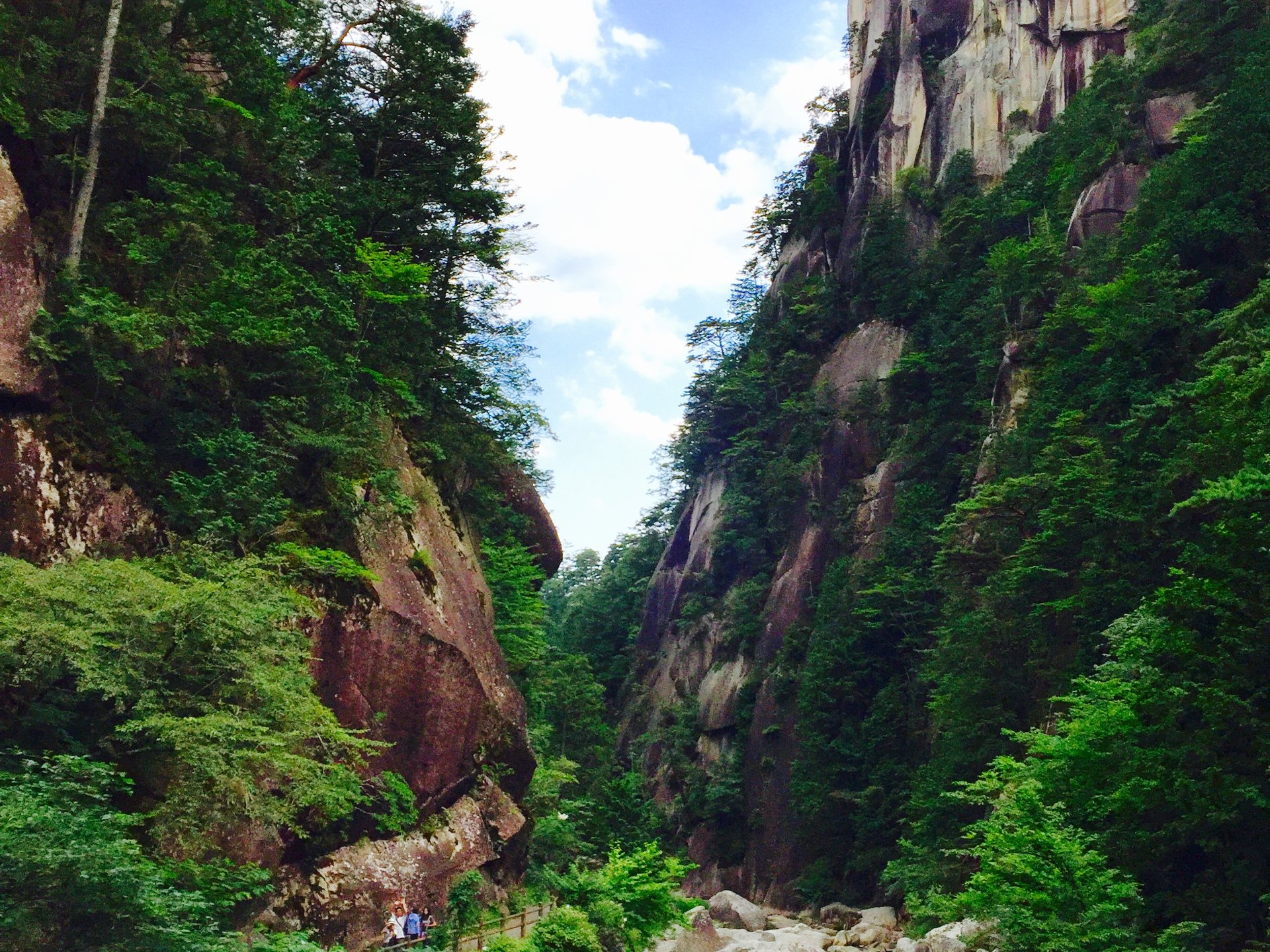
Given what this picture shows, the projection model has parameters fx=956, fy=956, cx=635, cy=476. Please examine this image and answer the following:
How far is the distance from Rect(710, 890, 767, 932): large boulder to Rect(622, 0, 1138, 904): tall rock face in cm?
380

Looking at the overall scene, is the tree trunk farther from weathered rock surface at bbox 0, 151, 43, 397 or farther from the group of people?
the group of people

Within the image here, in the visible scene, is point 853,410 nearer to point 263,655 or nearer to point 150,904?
point 263,655

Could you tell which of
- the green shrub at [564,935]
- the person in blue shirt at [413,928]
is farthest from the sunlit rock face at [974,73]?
the person in blue shirt at [413,928]

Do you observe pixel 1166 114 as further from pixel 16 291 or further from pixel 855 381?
pixel 16 291

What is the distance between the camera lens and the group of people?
14.8 m

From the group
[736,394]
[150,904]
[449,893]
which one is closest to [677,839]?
[736,394]

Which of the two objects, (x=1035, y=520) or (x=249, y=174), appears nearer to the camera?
(x=249, y=174)

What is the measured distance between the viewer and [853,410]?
41.6 m

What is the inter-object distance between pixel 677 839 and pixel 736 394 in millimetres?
21553

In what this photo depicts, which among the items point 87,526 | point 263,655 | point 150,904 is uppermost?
point 87,526

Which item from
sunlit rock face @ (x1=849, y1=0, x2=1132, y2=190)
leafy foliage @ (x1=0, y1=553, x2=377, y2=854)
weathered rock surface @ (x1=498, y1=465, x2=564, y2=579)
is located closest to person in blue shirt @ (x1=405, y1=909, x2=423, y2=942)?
leafy foliage @ (x1=0, y1=553, x2=377, y2=854)

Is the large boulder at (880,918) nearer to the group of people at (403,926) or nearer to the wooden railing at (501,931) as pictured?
the wooden railing at (501,931)

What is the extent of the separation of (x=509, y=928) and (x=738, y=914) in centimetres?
1421

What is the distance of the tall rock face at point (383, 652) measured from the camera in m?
13.3
